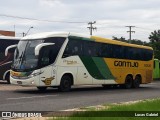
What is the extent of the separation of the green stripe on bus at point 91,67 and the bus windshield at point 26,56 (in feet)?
10.7

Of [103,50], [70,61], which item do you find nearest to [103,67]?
[103,50]

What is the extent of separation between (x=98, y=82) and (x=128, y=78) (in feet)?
13.8

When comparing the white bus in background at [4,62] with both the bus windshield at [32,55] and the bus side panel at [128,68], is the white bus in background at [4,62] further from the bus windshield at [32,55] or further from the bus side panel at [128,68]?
the bus windshield at [32,55]

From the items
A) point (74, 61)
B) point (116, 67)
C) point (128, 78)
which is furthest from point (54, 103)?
point (128, 78)

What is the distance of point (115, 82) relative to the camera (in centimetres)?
2659

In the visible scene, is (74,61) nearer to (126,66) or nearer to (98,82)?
(98,82)

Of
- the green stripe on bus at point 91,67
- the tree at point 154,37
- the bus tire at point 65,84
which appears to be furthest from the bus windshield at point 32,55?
the tree at point 154,37

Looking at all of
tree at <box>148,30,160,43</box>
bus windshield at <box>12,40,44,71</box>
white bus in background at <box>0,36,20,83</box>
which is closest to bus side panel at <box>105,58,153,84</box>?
bus windshield at <box>12,40,44,71</box>

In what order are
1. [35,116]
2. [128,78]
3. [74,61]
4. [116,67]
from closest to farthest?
[35,116] < [74,61] < [116,67] < [128,78]

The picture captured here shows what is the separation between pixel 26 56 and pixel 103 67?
6079 millimetres

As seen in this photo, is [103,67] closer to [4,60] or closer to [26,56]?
[26,56]

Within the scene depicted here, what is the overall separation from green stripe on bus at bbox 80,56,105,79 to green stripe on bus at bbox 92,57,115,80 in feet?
0.81

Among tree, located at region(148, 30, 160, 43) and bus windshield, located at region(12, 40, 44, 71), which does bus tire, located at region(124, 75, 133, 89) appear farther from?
tree, located at region(148, 30, 160, 43)

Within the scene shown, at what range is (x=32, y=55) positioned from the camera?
2041 cm
